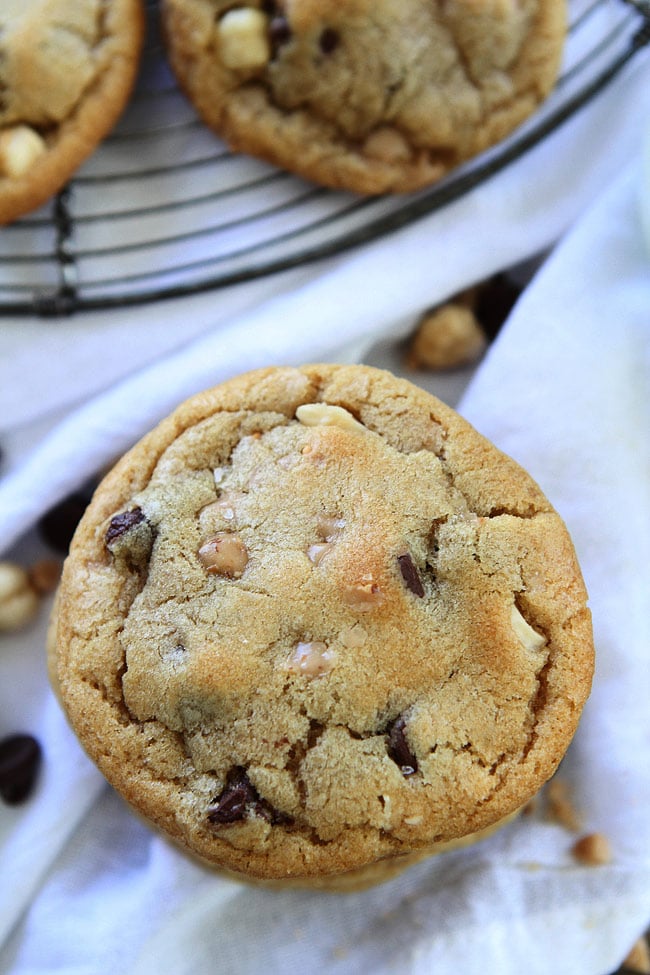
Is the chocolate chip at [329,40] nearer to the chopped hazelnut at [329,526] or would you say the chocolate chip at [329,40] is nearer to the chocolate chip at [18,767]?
the chopped hazelnut at [329,526]

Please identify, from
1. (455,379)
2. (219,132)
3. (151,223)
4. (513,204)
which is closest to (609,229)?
(513,204)

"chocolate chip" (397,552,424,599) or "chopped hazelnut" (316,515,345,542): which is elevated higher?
"chopped hazelnut" (316,515,345,542)

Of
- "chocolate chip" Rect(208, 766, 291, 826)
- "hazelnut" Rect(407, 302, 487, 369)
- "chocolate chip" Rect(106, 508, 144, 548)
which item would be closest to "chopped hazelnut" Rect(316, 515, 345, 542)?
"chocolate chip" Rect(106, 508, 144, 548)

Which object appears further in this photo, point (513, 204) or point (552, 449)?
point (513, 204)

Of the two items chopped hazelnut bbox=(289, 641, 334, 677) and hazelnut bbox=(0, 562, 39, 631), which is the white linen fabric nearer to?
hazelnut bbox=(0, 562, 39, 631)

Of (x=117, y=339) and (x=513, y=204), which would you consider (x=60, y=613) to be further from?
(x=513, y=204)

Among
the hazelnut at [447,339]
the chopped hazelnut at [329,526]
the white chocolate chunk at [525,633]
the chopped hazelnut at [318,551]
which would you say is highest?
the chopped hazelnut at [329,526]

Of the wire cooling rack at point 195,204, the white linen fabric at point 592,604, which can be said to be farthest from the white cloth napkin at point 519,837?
the wire cooling rack at point 195,204
